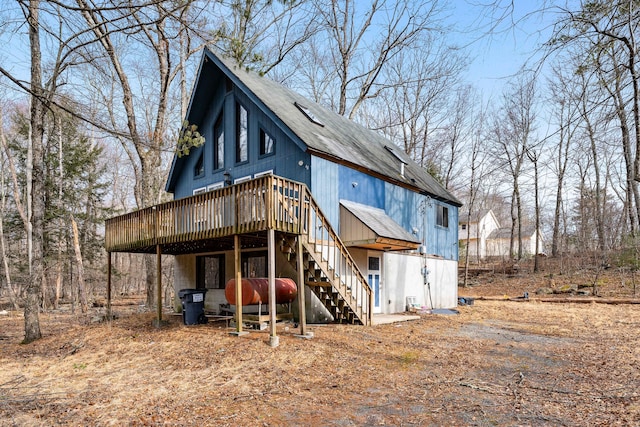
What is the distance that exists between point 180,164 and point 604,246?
2251 cm

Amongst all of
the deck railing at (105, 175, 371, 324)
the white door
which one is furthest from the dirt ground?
the white door

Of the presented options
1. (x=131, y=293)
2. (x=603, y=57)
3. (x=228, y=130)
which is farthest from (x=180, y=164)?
(x=131, y=293)

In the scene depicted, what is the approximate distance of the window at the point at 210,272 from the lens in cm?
1470

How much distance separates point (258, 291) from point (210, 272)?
189 inches

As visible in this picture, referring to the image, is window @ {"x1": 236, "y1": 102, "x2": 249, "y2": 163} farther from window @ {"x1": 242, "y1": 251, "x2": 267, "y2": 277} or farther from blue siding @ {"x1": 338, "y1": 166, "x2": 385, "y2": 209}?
blue siding @ {"x1": 338, "y1": 166, "x2": 385, "y2": 209}

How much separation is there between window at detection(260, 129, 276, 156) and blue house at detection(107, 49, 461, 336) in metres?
0.03

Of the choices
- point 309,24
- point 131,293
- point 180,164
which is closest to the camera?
point 180,164

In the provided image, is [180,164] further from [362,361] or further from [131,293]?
[131,293]

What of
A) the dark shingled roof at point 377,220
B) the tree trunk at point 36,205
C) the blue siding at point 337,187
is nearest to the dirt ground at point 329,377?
the tree trunk at point 36,205

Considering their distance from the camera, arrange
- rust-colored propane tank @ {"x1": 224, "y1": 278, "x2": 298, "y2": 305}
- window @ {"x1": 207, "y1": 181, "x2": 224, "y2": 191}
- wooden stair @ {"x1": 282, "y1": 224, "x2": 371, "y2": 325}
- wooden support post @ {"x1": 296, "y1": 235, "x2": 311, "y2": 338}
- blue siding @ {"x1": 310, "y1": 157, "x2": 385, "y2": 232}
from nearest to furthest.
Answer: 1. wooden support post @ {"x1": 296, "y1": 235, "x2": 311, "y2": 338}
2. wooden stair @ {"x1": 282, "y1": 224, "x2": 371, "y2": 325}
3. rust-colored propane tank @ {"x1": 224, "y1": 278, "x2": 298, "y2": 305}
4. blue siding @ {"x1": 310, "y1": 157, "x2": 385, "y2": 232}
5. window @ {"x1": 207, "y1": 181, "x2": 224, "y2": 191}

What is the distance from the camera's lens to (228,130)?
14.8 metres

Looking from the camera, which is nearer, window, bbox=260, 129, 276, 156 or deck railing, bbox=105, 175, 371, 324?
deck railing, bbox=105, 175, 371, 324

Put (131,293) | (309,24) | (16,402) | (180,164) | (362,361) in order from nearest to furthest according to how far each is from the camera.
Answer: (16,402) → (362,361) → (180,164) → (309,24) → (131,293)

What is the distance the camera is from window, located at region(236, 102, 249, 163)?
1427cm
